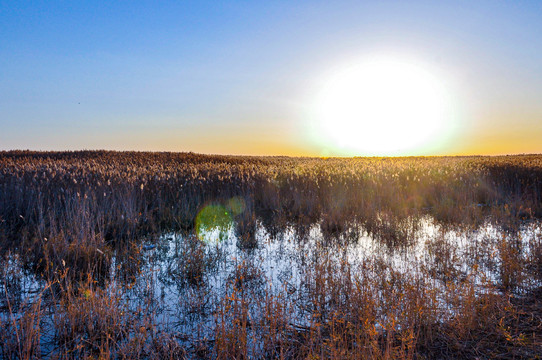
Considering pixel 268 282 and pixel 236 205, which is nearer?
pixel 268 282

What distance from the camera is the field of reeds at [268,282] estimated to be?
2691 millimetres

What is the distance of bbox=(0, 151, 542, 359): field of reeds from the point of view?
2691 millimetres

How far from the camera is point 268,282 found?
13.2 feet

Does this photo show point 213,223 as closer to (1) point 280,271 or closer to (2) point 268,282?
(1) point 280,271

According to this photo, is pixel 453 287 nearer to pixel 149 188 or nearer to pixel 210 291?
pixel 210 291

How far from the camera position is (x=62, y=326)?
9.32 feet

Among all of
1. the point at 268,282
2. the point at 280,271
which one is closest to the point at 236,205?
the point at 280,271

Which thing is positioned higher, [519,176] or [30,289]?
[519,176]

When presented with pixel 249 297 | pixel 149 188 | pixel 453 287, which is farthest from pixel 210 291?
pixel 149 188

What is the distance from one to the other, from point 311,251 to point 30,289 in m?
3.63

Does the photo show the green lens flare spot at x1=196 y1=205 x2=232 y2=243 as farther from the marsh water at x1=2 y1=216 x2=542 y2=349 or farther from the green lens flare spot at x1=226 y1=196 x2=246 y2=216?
the green lens flare spot at x1=226 y1=196 x2=246 y2=216

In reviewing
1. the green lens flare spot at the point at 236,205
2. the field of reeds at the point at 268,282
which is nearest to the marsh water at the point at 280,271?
the field of reeds at the point at 268,282

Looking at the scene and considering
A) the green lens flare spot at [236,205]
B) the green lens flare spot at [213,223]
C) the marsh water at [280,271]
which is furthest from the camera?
the green lens flare spot at [236,205]

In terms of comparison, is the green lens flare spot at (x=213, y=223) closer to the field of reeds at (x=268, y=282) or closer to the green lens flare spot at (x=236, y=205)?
the field of reeds at (x=268, y=282)
